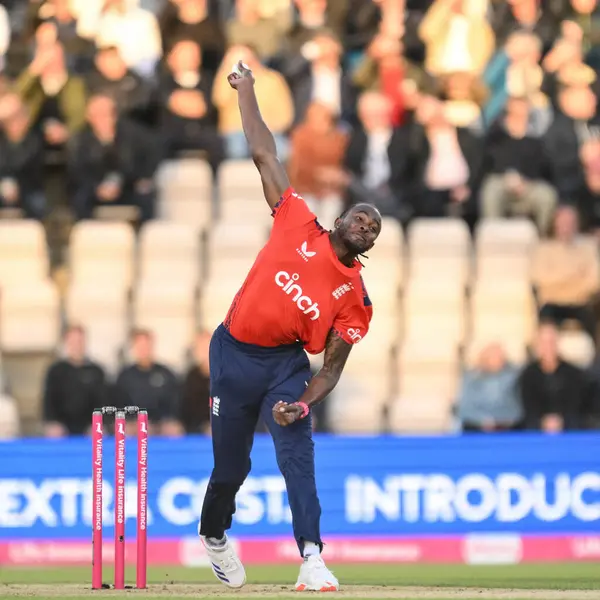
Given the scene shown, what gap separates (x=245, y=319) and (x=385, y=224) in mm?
7656

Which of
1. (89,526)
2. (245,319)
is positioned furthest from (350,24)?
(245,319)

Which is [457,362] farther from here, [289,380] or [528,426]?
[289,380]

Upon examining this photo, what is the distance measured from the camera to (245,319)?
9.17 m

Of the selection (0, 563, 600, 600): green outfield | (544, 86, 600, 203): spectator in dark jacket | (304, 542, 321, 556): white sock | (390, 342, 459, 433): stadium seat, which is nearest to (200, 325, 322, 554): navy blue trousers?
(304, 542, 321, 556): white sock

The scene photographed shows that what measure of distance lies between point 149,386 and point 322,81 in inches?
162

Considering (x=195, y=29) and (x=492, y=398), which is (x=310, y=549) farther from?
(x=195, y=29)

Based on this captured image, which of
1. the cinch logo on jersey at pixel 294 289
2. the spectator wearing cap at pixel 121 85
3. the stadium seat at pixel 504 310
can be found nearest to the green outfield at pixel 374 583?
the cinch logo on jersey at pixel 294 289

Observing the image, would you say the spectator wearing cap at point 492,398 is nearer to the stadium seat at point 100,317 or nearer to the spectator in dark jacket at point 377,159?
the spectator in dark jacket at point 377,159

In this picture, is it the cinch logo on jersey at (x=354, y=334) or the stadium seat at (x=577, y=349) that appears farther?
the stadium seat at (x=577, y=349)

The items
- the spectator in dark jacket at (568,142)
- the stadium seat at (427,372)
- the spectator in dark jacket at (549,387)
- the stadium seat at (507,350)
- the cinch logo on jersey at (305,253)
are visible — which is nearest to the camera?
the cinch logo on jersey at (305,253)

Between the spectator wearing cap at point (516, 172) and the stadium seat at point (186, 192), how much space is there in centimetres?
273

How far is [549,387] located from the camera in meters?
15.1

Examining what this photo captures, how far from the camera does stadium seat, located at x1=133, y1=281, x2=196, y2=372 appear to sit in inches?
647

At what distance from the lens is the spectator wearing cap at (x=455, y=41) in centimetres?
1814
